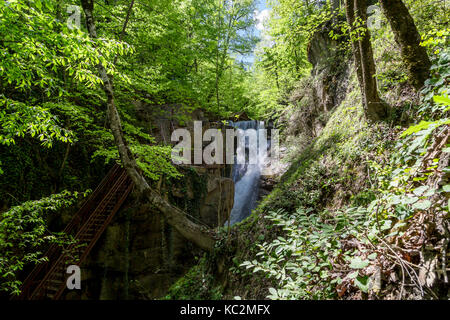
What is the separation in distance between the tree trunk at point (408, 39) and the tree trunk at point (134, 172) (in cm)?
488

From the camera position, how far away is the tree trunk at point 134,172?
4.79 m

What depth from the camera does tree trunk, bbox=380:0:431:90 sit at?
2.95 metres

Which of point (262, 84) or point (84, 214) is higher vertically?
point (262, 84)

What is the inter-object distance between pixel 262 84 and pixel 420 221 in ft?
48.0

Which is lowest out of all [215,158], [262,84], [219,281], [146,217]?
[219,281]

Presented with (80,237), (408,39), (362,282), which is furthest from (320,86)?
(80,237)

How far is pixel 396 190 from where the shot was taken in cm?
204

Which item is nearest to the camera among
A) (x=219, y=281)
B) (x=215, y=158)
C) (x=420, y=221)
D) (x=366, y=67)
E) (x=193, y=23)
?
(x=420, y=221)

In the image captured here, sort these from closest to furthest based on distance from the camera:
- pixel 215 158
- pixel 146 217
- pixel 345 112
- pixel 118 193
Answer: pixel 345 112
pixel 118 193
pixel 146 217
pixel 215 158

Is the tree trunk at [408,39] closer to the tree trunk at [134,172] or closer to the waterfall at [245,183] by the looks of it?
the tree trunk at [134,172]

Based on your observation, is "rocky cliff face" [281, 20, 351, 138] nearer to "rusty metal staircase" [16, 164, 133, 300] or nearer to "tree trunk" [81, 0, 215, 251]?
"tree trunk" [81, 0, 215, 251]

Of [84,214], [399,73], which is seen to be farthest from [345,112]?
[84,214]

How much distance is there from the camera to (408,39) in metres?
3.01
